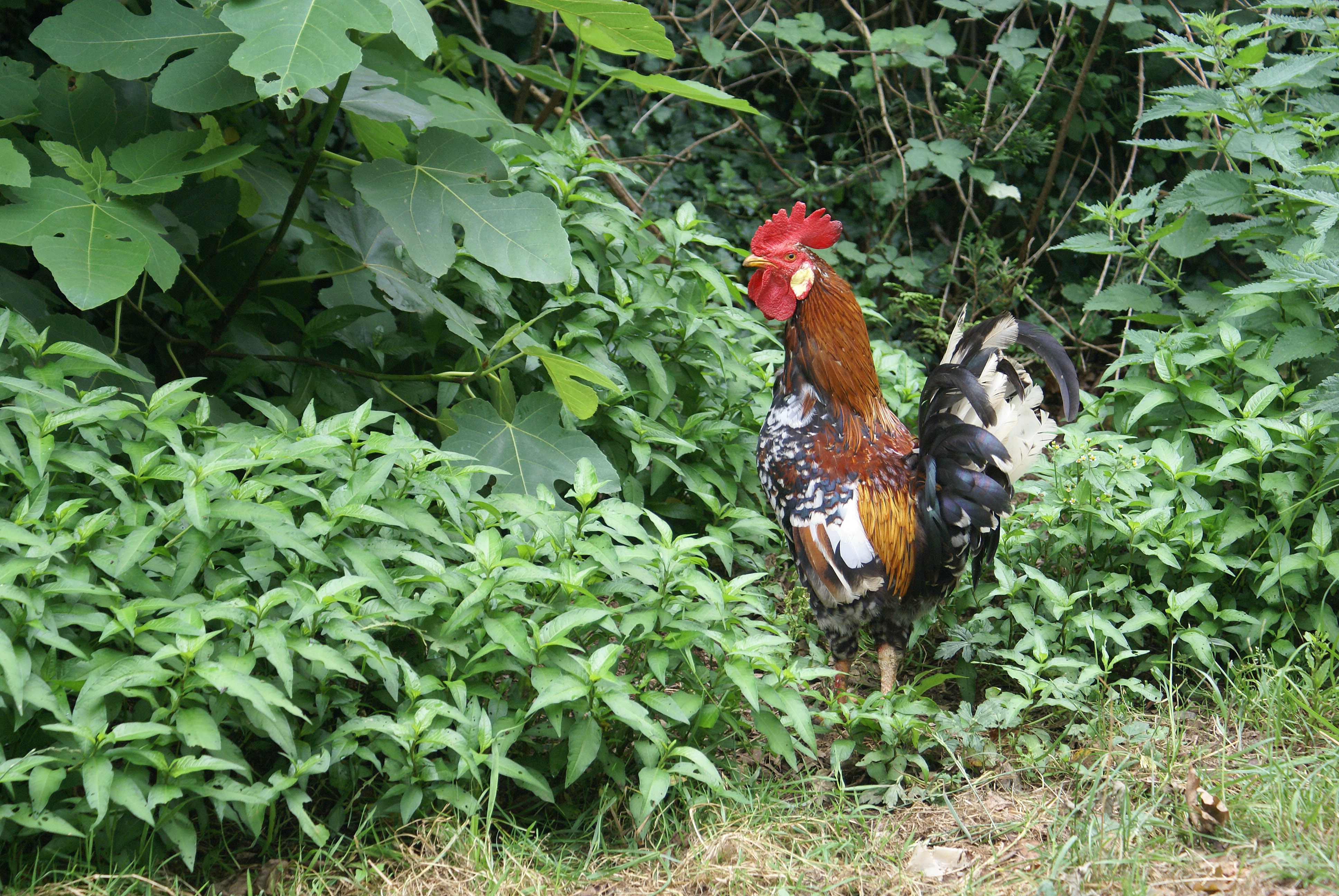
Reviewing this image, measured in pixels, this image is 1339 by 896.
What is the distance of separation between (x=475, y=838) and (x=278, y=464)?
0.97m

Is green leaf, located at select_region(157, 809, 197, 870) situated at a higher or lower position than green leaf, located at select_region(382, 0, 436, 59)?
lower

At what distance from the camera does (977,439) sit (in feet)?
8.70

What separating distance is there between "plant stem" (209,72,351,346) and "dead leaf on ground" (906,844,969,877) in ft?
7.37

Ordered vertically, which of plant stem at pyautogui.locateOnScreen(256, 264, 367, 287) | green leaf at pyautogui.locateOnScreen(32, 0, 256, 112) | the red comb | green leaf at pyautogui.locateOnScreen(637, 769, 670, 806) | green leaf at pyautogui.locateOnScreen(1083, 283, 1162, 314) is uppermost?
green leaf at pyautogui.locateOnScreen(32, 0, 256, 112)

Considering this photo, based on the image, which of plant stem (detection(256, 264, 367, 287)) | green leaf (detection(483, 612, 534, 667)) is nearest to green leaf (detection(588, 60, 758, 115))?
plant stem (detection(256, 264, 367, 287))

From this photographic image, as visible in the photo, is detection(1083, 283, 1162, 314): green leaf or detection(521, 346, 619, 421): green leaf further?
detection(1083, 283, 1162, 314): green leaf

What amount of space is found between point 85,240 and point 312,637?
1.15 meters

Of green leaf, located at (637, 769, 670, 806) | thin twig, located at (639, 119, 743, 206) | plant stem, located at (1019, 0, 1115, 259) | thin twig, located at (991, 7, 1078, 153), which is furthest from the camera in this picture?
thin twig, located at (639, 119, 743, 206)

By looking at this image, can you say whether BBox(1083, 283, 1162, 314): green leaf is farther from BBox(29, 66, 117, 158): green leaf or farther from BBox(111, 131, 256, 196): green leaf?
BBox(29, 66, 117, 158): green leaf

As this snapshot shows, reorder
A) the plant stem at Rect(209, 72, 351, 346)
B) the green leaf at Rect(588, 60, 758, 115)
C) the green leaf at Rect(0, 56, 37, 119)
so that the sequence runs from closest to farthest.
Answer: the plant stem at Rect(209, 72, 351, 346)
the green leaf at Rect(0, 56, 37, 119)
the green leaf at Rect(588, 60, 758, 115)

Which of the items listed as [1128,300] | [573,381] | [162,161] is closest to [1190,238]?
[1128,300]

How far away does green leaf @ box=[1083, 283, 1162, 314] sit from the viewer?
12.4ft

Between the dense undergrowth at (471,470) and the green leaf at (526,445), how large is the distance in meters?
0.01

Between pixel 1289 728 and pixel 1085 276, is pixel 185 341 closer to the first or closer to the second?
pixel 1289 728
